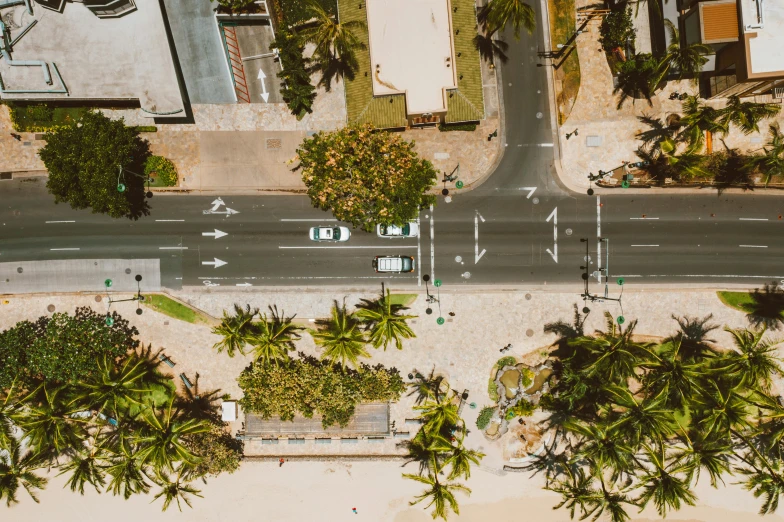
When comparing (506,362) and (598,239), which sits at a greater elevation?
(598,239)

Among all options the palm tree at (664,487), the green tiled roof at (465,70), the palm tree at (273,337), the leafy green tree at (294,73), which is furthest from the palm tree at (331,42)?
the palm tree at (664,487)

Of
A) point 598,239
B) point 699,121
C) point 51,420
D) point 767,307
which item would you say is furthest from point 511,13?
point 51,420

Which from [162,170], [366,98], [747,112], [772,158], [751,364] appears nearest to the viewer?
[751,364]

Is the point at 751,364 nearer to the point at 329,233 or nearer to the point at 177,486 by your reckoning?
the point at 329,233

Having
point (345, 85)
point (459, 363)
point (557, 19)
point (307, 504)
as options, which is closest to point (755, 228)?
point (557, 19)

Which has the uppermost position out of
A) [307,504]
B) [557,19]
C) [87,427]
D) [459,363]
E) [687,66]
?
[557,19]

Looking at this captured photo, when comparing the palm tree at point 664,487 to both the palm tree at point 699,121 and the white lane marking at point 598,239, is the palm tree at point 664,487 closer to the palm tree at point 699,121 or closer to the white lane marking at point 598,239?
the white lane marking at point 598,239

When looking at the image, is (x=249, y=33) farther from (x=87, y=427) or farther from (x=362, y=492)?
(x=362, y=492)
